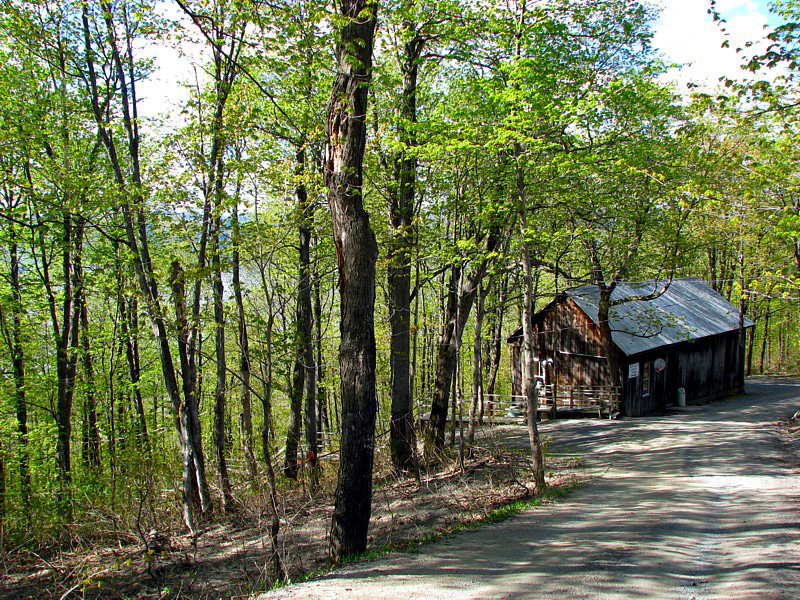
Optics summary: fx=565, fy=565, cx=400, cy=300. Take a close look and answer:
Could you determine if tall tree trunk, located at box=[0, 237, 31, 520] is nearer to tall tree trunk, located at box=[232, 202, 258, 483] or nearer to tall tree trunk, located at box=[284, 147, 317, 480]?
tall tree trunk, located at box=[284, 147, 317, 480]

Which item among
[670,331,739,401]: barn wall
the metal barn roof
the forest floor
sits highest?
the metal barn roof

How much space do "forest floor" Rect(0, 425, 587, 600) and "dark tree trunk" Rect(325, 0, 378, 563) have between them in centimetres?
67

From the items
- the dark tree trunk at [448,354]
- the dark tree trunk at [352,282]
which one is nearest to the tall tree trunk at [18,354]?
the dark tree trunk at [448,354]

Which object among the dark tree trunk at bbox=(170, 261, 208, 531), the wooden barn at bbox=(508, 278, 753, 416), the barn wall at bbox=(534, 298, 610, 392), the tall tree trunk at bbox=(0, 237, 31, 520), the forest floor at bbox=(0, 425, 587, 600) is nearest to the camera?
the forest floor at bbox=(0, 425, 587, 600)

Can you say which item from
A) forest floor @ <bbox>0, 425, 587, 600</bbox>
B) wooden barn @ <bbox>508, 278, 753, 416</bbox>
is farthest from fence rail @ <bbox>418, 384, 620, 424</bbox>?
forest floor @ <bbox>0, 425, 587, 600</bbox>

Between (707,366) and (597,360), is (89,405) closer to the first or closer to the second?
(597,360)

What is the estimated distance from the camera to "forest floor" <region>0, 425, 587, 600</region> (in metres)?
7.21

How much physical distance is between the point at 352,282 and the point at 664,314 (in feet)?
67.8

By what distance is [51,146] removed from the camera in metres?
15.5

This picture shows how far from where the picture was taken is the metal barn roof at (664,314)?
2261 cm

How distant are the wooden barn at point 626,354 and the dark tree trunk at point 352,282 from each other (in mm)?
15899

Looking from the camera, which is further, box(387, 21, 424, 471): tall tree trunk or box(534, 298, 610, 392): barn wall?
box(534, 298, 610, 392): barn wall

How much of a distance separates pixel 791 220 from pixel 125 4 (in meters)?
12.7

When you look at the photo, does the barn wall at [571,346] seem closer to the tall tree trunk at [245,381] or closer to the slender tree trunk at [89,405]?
the slender tree trunk at [89,405]
